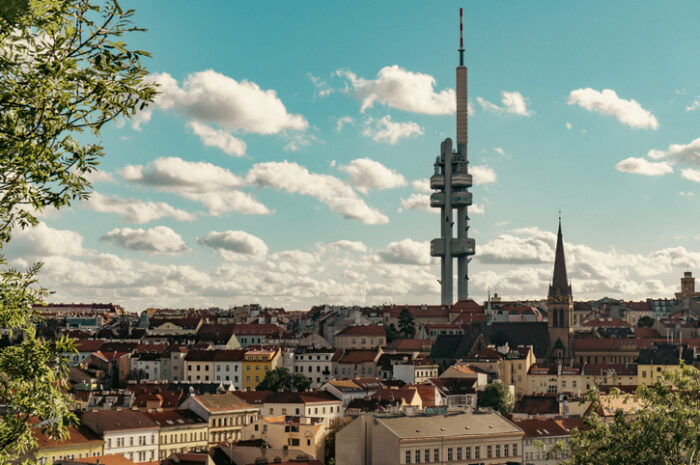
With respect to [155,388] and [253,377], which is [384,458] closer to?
[155,388]

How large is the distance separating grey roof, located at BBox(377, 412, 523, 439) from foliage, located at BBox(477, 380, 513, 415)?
3526 centimetres

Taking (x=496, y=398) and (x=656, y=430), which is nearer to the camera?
(x=656, y=430)

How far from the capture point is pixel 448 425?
266 feet

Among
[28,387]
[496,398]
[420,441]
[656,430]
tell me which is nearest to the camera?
[28,387]

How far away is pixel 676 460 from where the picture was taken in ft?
112

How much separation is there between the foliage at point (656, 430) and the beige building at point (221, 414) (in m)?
60.2

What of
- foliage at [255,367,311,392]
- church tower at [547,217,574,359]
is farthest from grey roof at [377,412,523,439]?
church tower at [547,217,574,359]

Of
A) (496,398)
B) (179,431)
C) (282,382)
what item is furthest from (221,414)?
(496,398)

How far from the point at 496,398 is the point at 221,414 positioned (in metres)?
40.2

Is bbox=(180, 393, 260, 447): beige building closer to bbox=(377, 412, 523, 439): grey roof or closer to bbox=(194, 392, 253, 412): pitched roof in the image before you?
bbox=(194, 392, 253, 412): pitched roof

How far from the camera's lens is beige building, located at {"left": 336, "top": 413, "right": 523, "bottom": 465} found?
251 ft

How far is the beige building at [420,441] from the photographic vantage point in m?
76.4

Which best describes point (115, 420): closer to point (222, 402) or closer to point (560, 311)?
point (222, 402)

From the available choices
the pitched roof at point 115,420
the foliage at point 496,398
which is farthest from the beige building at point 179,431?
the foliage at point 496,398
